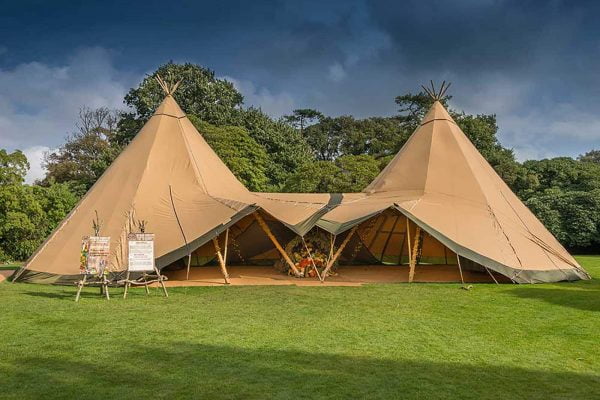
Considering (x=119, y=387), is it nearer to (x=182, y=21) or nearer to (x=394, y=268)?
(x=394, y=268)

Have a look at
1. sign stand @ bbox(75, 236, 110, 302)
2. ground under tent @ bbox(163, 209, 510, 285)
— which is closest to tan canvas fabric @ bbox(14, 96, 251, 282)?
ground under tent @ bbox(163, 209, 510, 285)

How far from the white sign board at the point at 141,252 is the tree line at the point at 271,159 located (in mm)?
11084

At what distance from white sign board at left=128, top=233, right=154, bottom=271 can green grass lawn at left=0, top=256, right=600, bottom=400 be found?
57cm

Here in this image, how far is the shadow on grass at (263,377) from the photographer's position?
413cm

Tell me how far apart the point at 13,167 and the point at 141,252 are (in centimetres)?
1150

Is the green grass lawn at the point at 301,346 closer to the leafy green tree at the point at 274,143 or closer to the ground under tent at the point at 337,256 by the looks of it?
the ground under tent at the point at 337,256

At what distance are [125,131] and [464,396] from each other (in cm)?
3110

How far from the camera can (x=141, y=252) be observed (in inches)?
366

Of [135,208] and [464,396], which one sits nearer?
[464,396]

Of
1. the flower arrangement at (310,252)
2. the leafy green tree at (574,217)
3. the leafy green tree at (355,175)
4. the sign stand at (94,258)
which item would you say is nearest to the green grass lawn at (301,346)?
the sign stand at (94,258)

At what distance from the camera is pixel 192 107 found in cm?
3145

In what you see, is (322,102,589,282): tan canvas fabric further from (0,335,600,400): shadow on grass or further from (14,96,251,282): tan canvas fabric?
(0,335,600,400): shadow on grass

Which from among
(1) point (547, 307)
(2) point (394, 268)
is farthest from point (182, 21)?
(1) point (547, 307)

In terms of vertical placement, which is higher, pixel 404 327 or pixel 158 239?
pixel 158 239
